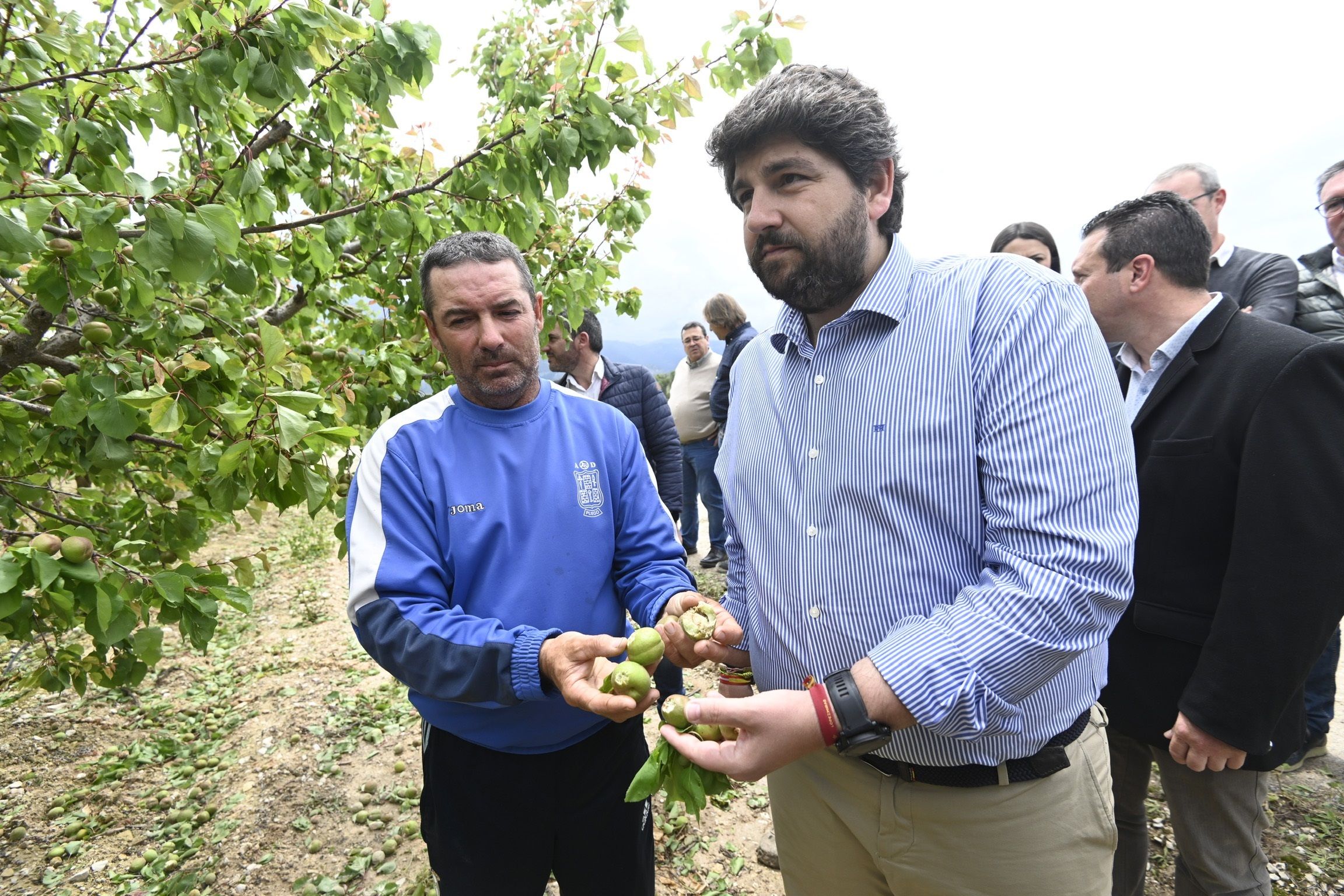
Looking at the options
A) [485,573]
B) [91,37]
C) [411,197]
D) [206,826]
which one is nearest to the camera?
[485,573]

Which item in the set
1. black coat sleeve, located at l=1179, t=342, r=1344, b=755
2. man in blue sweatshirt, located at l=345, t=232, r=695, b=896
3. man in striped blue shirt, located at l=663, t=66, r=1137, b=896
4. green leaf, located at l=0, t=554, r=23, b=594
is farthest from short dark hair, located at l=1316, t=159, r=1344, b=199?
green leaf, located at l=0, t=554, r=23, b=594

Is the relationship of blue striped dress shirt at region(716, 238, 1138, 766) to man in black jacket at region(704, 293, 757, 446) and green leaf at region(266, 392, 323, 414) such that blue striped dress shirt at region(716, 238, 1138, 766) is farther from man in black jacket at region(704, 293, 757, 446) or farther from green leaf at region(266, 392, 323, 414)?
man in black jacket at region(704, 293, 757, 446)

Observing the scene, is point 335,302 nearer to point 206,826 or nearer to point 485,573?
point 485,573

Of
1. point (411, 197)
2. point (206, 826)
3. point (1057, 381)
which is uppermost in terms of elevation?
point (411, 197)

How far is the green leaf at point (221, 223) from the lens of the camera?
192 centimetres

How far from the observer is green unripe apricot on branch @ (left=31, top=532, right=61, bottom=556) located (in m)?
1.88

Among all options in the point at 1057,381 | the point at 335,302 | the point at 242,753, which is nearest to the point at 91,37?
the point at 335,302

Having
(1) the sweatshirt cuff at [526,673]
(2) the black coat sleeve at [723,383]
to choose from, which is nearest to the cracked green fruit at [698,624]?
(1) the sweatshirt cuff at [526,673]

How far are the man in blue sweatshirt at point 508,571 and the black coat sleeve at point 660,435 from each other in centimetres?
302

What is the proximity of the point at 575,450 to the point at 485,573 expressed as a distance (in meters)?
0.54

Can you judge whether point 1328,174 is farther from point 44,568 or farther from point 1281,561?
point 44,568

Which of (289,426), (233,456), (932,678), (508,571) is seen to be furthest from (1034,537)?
(233,456)

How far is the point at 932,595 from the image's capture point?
168 cm

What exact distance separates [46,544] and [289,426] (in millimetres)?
827
